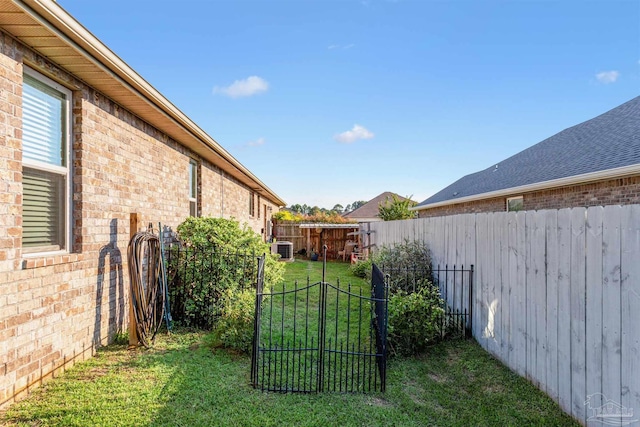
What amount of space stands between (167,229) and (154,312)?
181 centimetres

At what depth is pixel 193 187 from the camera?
8750 mm

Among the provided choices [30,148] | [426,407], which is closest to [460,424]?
[426,407]

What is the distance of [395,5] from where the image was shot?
28.6 ft

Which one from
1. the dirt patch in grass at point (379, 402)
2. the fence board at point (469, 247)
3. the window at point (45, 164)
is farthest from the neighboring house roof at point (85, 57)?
the fence board at point (469, 247)

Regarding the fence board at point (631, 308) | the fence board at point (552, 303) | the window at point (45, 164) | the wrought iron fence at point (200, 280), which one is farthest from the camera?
the wrought iron fence at point (200, 280)

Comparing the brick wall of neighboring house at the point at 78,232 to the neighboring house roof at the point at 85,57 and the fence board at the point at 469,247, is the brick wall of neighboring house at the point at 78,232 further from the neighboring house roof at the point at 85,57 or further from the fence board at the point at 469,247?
the fence board at the point at 469,247

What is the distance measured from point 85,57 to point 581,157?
10.6 m

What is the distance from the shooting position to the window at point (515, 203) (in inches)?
416

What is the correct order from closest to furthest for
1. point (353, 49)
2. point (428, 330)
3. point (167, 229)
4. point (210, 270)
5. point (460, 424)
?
point (460, 424) → point (428, 330) → point (210, 270) → point (167, 229) → point (353, 49)

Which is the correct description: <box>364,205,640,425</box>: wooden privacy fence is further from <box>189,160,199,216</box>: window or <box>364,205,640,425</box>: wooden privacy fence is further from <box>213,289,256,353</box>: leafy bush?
<box>189,160,199,216</box>: window

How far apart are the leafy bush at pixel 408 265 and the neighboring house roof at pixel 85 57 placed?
455cm

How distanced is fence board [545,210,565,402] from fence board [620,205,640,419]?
2.59 ft

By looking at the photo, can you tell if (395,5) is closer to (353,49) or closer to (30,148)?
(353,49)

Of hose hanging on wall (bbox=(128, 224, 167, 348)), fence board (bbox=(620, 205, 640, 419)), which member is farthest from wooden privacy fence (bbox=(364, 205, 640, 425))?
hose hanging on wall (bbox=(128, 224, 167, 348))
